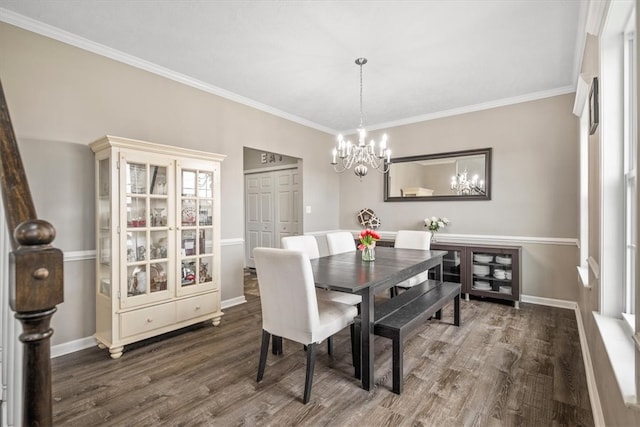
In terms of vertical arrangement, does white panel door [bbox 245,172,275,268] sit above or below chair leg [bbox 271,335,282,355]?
above

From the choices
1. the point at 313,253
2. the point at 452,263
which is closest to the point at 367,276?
the point at 313,253

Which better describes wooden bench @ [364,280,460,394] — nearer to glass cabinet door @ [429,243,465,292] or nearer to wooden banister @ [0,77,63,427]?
glass cabinet door @ [429,243,465,292]

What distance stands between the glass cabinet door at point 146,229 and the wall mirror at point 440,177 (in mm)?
3496

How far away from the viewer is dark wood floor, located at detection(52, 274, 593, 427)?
6.19 ft

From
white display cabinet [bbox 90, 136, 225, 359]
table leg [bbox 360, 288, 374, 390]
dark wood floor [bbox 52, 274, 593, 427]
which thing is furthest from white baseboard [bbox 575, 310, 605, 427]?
white display cabinet [bbox 90, 136, 225, 359]

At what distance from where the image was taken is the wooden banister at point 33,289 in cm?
62

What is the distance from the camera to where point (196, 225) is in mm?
3229

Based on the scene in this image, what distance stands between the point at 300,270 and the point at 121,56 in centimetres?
274

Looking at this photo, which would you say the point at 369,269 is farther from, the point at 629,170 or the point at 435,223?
the point at 435,223

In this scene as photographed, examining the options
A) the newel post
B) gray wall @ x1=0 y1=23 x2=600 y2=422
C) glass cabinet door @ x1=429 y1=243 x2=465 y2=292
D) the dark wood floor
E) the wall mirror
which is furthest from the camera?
the wall mirror

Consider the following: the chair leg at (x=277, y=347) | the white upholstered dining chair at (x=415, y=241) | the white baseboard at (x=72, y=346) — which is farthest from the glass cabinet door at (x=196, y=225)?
the white upholstered dining chair at (x=415, y=241)

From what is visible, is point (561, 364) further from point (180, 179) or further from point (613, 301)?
point (180, 179)

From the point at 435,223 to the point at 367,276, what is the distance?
2.73m

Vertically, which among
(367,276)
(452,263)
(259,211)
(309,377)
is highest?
(259,211)
